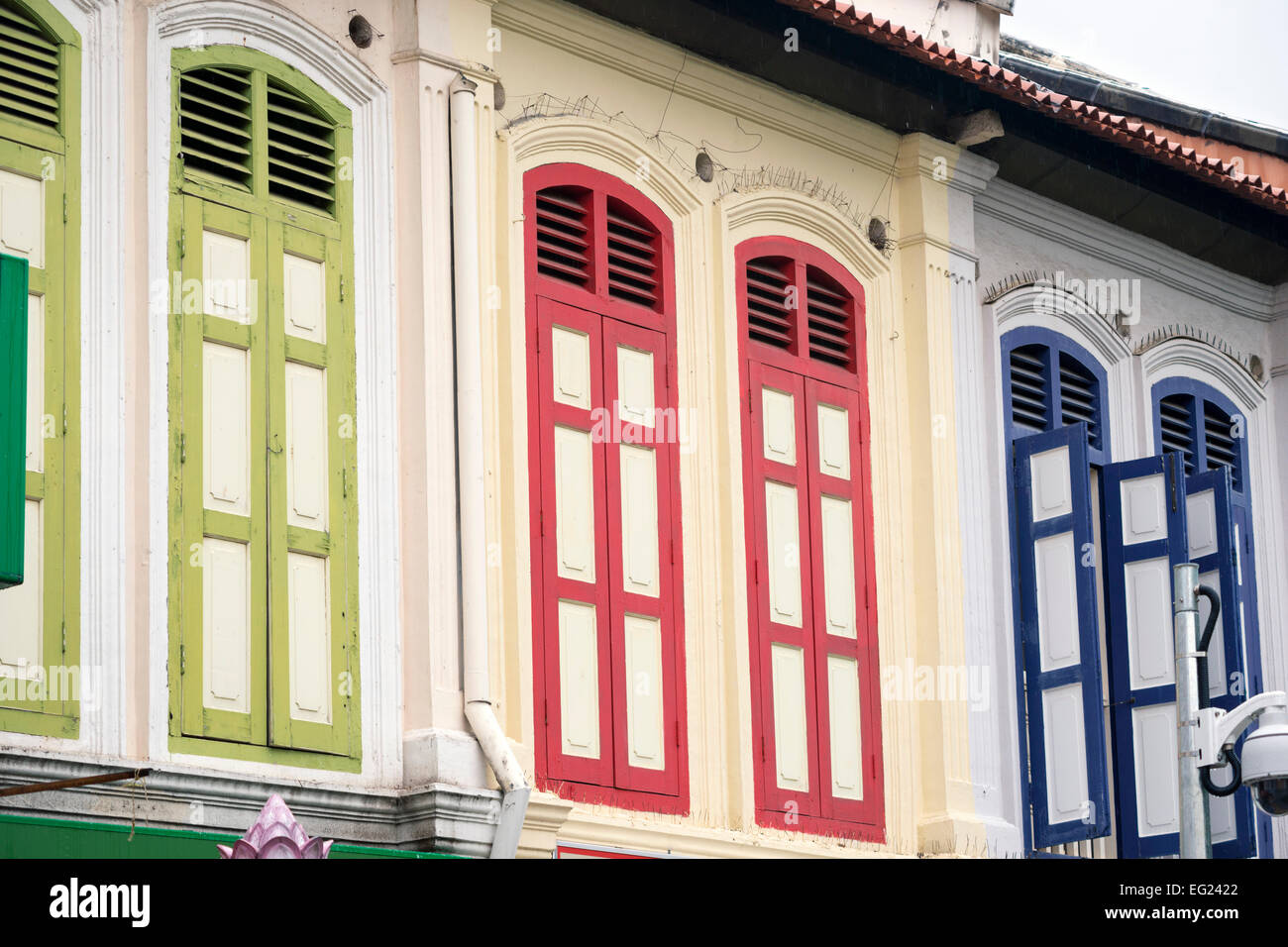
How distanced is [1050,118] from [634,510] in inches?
165

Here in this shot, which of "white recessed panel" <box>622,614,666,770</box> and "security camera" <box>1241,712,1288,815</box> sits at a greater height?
"white recessed panel" <box>622,614,666,770</box>

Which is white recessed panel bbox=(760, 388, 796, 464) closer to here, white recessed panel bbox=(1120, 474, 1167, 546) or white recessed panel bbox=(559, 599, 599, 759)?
white recessed panel bbox=(559, 599, 599, 759)

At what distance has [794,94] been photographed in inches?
622

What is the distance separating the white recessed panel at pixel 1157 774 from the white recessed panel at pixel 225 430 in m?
6.35

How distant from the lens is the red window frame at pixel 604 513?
13.6m

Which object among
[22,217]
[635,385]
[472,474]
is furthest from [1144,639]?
[22,217]

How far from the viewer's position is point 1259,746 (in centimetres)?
1277

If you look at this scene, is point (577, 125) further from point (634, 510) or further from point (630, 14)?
point (634, 510)

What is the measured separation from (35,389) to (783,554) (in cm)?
488

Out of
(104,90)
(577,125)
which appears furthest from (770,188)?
(104,90)

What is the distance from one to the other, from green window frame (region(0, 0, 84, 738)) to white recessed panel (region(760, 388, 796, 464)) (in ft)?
15.0

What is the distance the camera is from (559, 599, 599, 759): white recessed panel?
13602 millimetres

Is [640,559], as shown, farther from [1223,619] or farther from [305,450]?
[1223,619]

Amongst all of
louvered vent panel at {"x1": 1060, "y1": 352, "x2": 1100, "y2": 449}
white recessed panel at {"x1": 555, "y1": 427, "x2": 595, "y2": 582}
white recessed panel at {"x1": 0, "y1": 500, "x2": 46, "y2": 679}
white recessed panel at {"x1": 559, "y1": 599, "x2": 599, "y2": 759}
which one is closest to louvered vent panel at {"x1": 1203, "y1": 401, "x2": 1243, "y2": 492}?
louvered vent panel at {"x1": 1060, "y1": 352, "x2": 1100, "y2": 449}
